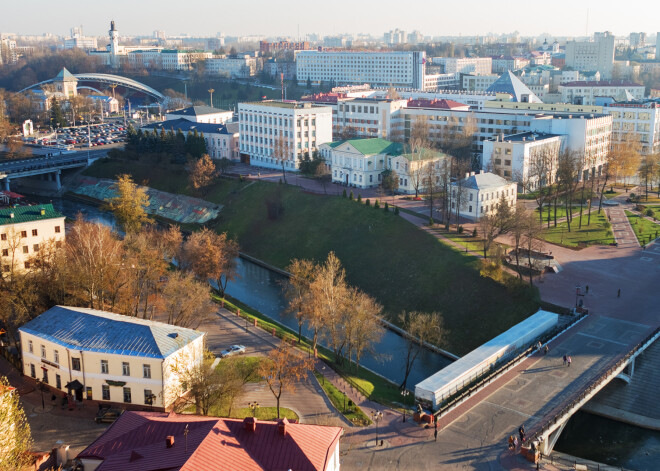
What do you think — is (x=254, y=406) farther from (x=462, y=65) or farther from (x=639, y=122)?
(x=462, y=65)

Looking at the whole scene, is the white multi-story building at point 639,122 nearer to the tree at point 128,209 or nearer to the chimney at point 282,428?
A: the tree at point 128,209

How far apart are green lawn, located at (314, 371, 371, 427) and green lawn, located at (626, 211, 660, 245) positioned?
3050cm

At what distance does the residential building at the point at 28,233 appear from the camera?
44.2 m

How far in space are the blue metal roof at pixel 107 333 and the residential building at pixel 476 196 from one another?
31.0m

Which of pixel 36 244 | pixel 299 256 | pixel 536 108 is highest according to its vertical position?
pixel 536 108

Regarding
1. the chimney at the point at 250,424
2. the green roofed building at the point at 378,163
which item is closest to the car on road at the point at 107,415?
the chimney at the point at 250,424

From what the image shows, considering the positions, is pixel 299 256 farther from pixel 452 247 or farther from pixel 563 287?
pixel 563 287

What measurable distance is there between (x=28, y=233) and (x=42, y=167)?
131ft

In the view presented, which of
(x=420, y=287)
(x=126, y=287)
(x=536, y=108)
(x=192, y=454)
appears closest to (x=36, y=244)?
(x=126, y=287)

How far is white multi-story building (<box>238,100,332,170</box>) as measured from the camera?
76688 mm

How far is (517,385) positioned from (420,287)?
16424 mm

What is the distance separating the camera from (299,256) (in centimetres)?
5719

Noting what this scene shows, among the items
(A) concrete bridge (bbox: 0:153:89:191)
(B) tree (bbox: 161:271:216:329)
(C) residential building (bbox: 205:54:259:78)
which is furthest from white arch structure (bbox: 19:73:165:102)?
(B) tree (bbox: 161:271:216:329)

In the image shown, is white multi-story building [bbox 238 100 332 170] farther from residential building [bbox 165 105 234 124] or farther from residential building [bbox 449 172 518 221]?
residential building [bbox 449 172 518 221]
